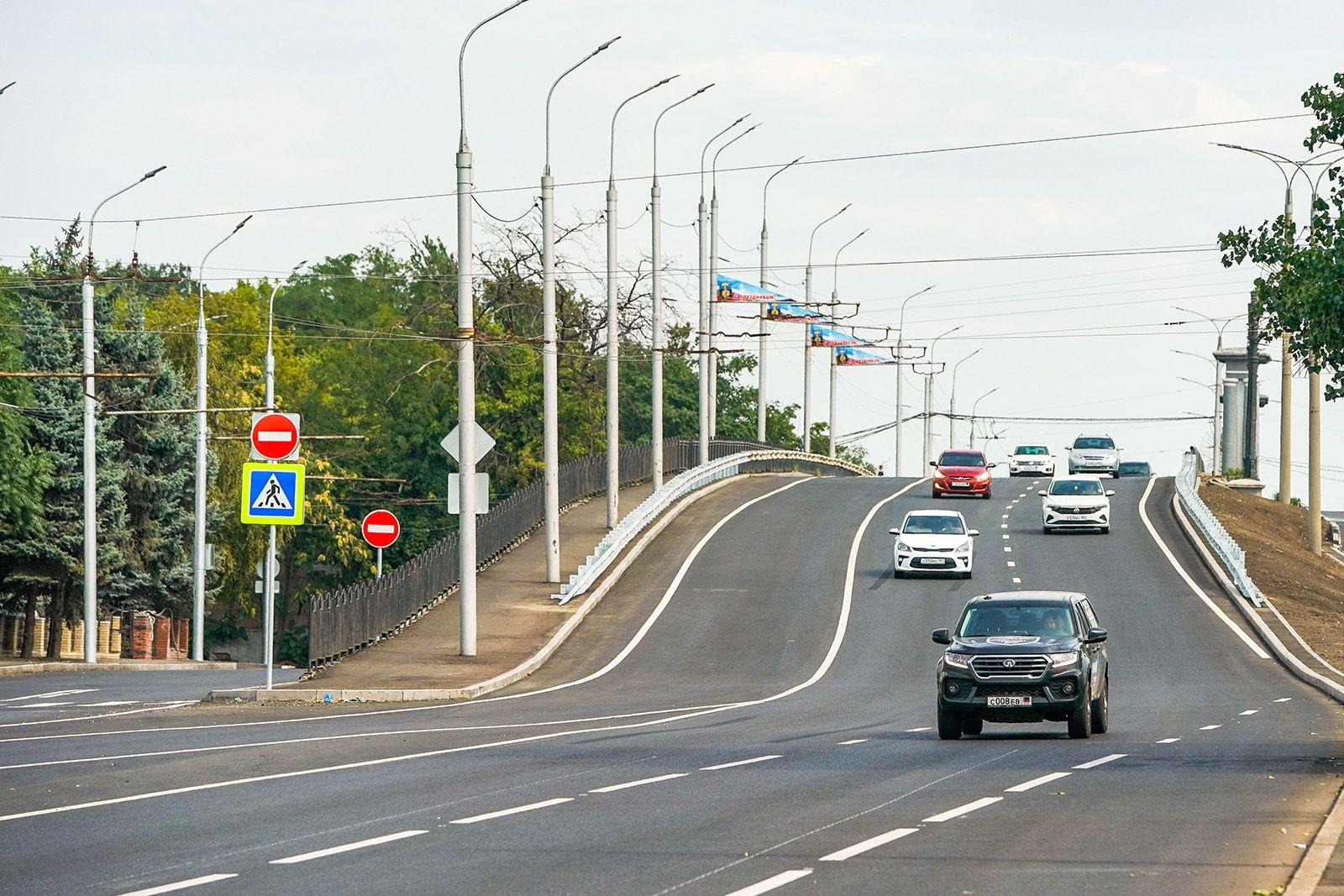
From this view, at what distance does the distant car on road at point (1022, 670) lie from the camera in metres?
22.6

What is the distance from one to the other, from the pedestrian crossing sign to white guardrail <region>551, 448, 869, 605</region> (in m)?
14.3

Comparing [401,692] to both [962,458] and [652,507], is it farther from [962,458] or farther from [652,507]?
[962,458]

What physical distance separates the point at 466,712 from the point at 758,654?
40.3ft

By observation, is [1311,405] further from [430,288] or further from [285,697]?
[430,288]

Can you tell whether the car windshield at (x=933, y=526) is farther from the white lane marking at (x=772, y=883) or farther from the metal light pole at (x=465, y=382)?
the white lane marking at (x=772, y=883)

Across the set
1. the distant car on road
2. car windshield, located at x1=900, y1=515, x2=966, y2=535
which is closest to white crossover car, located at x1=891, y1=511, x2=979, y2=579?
car windshield, located at x1=900, y1=515, x2=966, y2=535

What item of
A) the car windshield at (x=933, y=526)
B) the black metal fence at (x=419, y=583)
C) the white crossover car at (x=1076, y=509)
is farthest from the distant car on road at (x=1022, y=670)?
the white crossover car at (x=1076, y=509)

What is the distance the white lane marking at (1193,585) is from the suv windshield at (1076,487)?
1.96m

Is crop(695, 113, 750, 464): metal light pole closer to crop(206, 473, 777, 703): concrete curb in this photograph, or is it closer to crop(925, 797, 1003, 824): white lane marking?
crop(206, 473, 777, 703): concrete curb

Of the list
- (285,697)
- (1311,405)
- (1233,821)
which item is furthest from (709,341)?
(1233,821)

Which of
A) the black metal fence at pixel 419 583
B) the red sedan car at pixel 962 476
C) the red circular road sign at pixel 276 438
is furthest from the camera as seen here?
the red sedan car at pixel 962 476

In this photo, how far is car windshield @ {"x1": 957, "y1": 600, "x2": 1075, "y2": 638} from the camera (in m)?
23.4

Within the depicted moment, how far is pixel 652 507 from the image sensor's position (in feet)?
179

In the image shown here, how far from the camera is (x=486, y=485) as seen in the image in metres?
35.4
